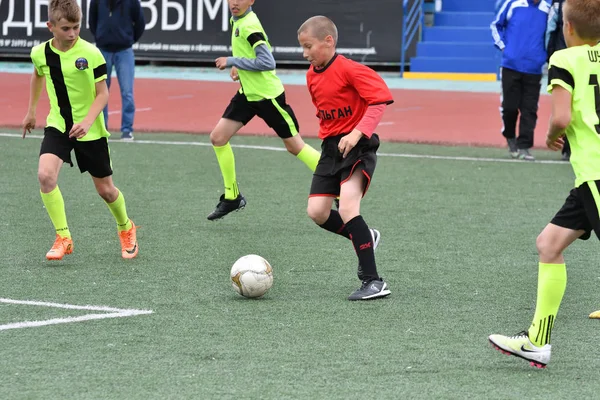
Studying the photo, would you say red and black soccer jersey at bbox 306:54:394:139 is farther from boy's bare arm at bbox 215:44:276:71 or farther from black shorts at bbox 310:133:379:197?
boy's bare arm at bbox 215:44:276:71

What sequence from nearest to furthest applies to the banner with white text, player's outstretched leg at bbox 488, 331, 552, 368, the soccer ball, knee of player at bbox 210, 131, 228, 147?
player's outstretched leg at bbox 488, 331, 552, 368
the soccer ball
knee of player at bbox 210, 131, 228, 147
the banner with white text

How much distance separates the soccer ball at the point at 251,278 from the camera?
654 centimetres

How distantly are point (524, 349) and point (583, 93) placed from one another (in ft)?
3.94

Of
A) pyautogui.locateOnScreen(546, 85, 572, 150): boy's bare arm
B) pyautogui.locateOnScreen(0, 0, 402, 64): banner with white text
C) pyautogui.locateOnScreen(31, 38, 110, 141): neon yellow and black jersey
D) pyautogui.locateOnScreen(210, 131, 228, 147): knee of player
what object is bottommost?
pyautogui.locateOnScreen(0, 0, 402, 64): banner with white text

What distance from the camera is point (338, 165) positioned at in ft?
22.5

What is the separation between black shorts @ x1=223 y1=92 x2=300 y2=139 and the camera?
9703 mm

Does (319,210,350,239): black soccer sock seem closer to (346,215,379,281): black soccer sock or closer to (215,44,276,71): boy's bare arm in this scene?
(346,215,379,281): black soccer sock

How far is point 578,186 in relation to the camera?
5066 millimetres

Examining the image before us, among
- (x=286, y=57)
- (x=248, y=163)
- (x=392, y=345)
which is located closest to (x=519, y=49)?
(x=248, y=163)

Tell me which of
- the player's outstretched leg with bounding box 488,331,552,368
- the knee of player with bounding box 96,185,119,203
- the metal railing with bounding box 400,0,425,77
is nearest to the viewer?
the player's outstretched leg with bounding box 488,331,552,368

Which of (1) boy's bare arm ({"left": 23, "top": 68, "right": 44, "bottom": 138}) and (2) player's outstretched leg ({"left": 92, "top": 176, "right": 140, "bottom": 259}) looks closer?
(1) boy's bare arm ({"left": 23, "top": 68, "right": 44, "bottom": 138})

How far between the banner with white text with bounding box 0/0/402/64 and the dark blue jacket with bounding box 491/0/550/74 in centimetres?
990

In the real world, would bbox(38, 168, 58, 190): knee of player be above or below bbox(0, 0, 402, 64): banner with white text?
above

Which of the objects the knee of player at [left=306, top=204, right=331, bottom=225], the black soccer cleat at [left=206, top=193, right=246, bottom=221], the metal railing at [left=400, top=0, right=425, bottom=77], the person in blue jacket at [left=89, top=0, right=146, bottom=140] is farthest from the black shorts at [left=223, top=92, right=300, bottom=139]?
the metal railing at [left=400, top=0, right=425, bottom=77]
